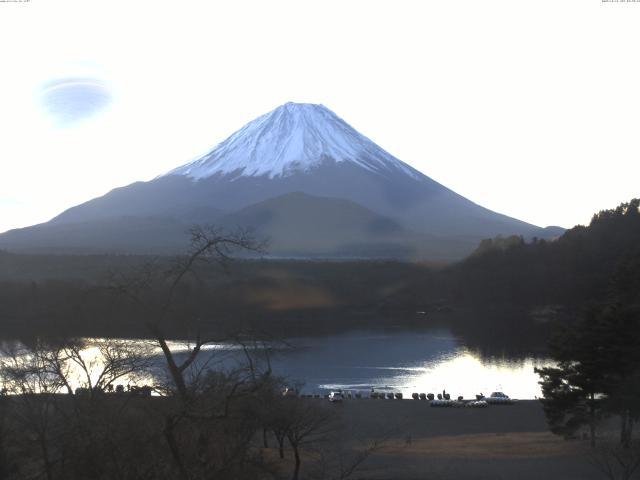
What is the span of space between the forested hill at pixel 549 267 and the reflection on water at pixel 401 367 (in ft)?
16.6

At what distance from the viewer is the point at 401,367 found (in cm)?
1850

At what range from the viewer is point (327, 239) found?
5956 cm

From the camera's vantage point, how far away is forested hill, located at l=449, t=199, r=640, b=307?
2700 cm

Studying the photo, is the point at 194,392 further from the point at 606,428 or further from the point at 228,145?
the point at 228,145

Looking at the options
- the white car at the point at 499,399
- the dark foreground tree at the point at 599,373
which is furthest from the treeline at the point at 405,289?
the dark foreground tree at the point at 599,373

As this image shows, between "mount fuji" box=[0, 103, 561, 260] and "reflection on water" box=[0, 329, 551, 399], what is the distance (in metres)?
27.3

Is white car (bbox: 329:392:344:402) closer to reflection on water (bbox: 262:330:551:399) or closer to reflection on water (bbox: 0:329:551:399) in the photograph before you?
reflection on water (bbox: 0:329:551:399)

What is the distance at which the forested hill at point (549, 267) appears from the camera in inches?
1063

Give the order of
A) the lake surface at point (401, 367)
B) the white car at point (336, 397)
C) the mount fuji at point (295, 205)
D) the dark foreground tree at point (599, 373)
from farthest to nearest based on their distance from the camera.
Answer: the mount fuji at point (295, 205) < the lake surface at point (401, 367) < the white car at point (336, 397) < the dark foreground tree at point (599, 373)

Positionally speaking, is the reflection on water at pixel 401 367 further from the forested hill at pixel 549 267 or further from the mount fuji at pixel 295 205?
the mount fuji at pixel 295 205

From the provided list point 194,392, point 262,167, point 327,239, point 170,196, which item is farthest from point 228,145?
point 194,392

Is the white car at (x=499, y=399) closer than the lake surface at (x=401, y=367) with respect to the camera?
Yes

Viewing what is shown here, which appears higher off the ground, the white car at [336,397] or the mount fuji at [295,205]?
the mount fuji at [295,205]

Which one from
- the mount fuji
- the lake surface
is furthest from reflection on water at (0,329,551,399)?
the mount fuji
